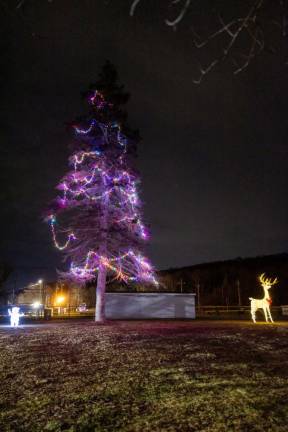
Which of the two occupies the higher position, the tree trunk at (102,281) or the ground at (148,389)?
the tree trunk at (102,281)

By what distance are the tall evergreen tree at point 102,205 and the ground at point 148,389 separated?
14329mm

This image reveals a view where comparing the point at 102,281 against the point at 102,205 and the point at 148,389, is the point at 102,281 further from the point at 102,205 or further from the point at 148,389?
the point at 148,389

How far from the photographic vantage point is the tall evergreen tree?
81.9 feet

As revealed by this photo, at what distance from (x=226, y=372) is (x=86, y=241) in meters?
18.8

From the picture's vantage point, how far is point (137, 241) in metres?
25.4

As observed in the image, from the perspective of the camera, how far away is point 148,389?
6125 millimetres

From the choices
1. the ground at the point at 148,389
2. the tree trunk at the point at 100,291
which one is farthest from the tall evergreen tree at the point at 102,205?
the ground at the point at 148,389

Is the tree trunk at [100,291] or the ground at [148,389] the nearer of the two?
the ground at [148,389]

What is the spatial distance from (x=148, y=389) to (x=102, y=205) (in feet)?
66.5

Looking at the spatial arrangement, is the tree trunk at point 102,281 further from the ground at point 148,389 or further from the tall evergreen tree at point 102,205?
the ground at point 148,389

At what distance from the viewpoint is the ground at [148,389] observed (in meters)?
4.76

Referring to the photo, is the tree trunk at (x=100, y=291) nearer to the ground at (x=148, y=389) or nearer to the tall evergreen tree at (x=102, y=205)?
the tall evergreen tree at (x=102, y=205)

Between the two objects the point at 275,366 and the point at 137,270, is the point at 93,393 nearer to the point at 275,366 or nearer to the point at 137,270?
the point at 275,366

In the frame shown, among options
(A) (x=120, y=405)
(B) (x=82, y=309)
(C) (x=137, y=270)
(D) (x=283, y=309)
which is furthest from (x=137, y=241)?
(B) (x=82, y=309)
